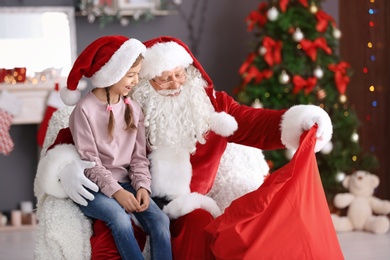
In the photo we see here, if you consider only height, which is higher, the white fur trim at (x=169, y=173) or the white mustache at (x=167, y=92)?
the white mustache at (x=167, y=92)

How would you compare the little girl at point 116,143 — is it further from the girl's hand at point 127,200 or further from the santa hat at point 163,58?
the santa hat at point 163,58

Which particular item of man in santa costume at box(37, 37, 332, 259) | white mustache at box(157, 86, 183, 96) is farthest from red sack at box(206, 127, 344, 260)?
white mustache at box(157, 86, 183, 96)

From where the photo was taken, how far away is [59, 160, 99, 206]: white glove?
326 centimetres

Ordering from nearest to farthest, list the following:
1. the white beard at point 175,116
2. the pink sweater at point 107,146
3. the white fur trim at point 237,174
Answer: the pink sweater at point 107,146 < the white beard at point 175,116 < the white fur trim at point 237,174

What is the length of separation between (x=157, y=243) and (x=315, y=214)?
0.65 m

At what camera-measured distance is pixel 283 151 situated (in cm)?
550

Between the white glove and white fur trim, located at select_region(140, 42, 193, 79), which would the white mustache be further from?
the white glove

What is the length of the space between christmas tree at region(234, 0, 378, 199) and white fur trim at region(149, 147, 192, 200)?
1967mm

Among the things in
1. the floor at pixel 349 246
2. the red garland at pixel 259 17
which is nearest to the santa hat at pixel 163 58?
the floor at pixel 349 246

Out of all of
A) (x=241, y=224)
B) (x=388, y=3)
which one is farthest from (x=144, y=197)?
(x=388, y=3)

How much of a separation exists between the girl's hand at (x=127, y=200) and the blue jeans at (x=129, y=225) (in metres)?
0.02

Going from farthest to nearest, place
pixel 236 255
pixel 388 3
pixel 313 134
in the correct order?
pixel 388 3 < pixel 313 134 < pixel 236 255

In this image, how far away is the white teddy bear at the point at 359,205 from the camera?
541cm

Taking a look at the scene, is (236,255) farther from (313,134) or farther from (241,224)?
(313,134)
